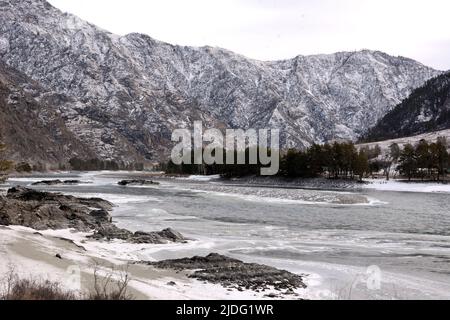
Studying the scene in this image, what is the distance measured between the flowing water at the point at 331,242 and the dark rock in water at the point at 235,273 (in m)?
1.25

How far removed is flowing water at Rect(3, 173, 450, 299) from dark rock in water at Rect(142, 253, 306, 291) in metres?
1.25

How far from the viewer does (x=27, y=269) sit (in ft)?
57.3

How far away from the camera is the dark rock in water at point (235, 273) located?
66.1 ft

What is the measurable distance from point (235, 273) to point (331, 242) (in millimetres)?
15184

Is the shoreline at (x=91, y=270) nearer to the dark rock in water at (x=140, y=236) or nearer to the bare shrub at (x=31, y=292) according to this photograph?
the bare shrub at (x=31, y=292)

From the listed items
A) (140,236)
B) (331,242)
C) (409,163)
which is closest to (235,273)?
(140,236)

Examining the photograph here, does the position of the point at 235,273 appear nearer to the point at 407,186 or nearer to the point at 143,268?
the point at 143,268

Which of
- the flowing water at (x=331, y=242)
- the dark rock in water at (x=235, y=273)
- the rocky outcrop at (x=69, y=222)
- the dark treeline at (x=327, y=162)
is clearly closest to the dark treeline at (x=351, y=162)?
the dark treeline at (x=327, y=162)

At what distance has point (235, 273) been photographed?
2186 cm
